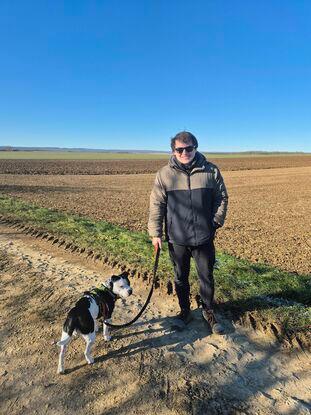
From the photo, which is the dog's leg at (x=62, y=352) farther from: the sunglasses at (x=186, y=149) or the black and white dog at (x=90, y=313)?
the sunglasses at (x=186, y=149)

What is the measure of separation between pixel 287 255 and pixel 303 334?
478 centimetres

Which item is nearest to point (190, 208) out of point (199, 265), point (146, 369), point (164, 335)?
point (199, 265)

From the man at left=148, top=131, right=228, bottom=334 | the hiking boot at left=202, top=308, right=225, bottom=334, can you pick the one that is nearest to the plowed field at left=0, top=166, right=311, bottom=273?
the hiking boot at left=202, top=308, right=225, bottom=334

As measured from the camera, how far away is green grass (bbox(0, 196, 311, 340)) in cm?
539

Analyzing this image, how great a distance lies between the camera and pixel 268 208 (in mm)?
17688

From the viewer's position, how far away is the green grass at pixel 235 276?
5.39 metres

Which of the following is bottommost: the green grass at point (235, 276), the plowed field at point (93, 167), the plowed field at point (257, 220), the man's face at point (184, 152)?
the plowed field at point (93, 167)

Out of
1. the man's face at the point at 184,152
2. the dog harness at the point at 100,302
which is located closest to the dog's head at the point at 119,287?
the dog harness at the point at 100,302

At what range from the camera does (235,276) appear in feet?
22.6

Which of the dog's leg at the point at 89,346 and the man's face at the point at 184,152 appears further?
the man's face at the point at 184,152

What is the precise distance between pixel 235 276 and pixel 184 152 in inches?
132

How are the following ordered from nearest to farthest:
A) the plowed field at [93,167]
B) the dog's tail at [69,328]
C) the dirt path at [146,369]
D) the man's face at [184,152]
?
the dirt path at [146,369], the dog's tail at [69,328], the man's face at [184,152], the plowed field at [93,167]

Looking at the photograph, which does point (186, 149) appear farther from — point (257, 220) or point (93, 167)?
point (93, 167)

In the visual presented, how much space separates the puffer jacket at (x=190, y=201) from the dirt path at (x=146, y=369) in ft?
4.50
